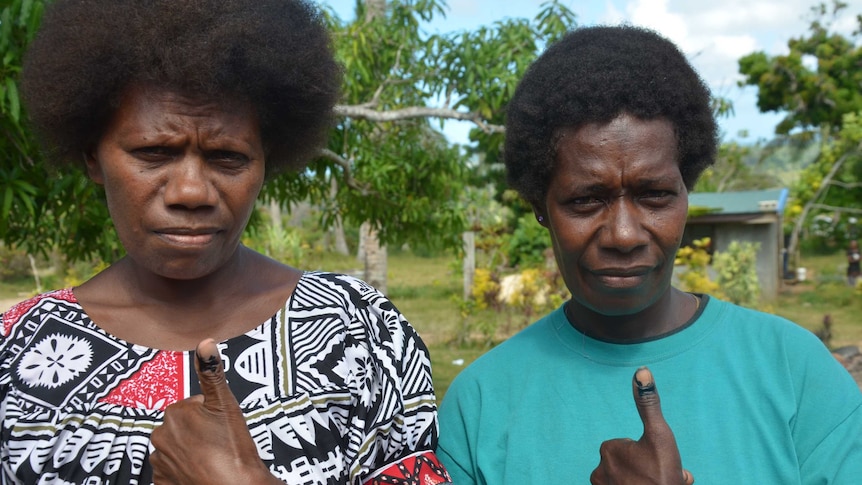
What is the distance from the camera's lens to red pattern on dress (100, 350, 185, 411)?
5.48 feet

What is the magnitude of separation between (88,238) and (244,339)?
7.64 ft

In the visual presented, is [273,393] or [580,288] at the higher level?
[580,288]

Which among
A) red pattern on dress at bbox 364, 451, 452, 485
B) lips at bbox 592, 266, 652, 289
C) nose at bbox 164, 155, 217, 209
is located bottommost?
red pattern on dress at bbox 364, 451, 452, 485

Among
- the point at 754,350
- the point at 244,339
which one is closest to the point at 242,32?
the point at 244,339

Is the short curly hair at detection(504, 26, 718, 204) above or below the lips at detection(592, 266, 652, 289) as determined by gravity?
above

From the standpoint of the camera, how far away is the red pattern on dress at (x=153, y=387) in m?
1.67

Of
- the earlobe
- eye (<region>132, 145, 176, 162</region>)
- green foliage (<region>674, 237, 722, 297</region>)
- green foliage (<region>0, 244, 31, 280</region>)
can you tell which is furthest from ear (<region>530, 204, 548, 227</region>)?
green foliage (<region>0, 244, 31, 280</region>)

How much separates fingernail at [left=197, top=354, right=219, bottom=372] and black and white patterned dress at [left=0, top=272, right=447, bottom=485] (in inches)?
11.8

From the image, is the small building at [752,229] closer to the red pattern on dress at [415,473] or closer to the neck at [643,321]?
the neck at [643,321]

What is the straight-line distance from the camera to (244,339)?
1.78 m

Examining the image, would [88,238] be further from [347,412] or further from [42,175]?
[347,412]

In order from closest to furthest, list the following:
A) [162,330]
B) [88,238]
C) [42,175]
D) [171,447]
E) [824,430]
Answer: [171,447]
[824,430]
[162,330]
[42,175]
[88,238]

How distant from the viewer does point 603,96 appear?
1.83 m

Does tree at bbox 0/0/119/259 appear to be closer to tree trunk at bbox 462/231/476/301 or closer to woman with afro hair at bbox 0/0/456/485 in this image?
woman with afro hair at bbox 0/0/456/485
